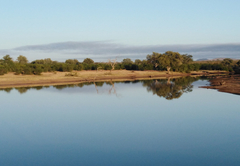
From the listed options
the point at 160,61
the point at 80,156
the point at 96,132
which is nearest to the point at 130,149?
the point at 80,156

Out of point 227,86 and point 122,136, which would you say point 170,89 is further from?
point 122,136

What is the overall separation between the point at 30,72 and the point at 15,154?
1777 inches

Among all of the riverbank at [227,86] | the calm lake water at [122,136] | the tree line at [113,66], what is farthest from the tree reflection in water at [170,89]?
the tree line at [113,66]

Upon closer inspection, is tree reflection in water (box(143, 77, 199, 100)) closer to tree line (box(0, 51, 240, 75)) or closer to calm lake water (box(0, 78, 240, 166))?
calm lake water (box(0, 78, 240, 166))

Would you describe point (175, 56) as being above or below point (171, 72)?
above

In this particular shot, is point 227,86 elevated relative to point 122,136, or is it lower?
lower

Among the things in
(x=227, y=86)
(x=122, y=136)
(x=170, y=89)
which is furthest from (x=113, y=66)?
(x=122, y=136)

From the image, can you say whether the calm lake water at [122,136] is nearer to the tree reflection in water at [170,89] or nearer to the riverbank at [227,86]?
the tree reflection in water at [170,89]

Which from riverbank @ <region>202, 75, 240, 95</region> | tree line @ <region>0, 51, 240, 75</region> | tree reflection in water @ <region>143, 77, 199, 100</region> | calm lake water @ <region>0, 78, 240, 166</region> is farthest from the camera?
tree line @ <region>0, 51, 240, 75</region>

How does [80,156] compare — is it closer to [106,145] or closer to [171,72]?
[106,145]

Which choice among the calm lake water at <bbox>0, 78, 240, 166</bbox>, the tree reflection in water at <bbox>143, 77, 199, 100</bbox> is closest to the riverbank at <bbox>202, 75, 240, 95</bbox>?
the tree reflection in water at <bbox>143, 77, 199, 100</bbox>

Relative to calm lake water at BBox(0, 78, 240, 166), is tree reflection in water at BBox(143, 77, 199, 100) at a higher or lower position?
lower

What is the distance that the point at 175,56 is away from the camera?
69.6 m

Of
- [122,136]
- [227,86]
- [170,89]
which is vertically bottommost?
[170,89]
